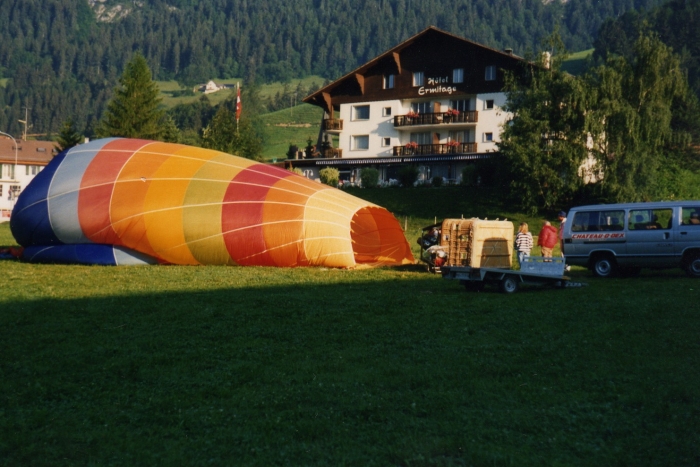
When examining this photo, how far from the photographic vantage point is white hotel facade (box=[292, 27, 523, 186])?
203 ft

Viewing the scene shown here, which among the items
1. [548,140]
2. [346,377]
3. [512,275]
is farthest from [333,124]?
[346,377]

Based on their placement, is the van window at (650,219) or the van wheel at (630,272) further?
the van wheel at (630,272)

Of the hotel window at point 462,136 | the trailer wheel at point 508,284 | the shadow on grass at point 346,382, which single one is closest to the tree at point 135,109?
the hotel window at point 462,136

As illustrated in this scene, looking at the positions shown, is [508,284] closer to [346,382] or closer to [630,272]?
[630,272]

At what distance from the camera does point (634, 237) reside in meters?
21.1

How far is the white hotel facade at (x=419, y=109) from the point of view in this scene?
6175 cm

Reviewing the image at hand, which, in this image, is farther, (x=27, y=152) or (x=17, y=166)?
(x=27, y=152)

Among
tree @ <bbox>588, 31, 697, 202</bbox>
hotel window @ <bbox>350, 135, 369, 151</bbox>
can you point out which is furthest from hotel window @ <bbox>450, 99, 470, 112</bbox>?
tree @ <bbox>588, 31, 697, 202</bbox>

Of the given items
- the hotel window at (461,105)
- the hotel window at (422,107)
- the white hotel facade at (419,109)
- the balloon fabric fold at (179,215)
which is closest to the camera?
the balloon fabric fold at (179,215)

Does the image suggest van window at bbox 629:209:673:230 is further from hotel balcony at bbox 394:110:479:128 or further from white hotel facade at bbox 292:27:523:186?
hotel balcony at bbox 394:110:479:128

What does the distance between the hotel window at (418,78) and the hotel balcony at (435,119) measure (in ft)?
8.30

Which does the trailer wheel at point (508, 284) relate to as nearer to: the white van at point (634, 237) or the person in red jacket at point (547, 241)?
the white van at point (634, 237)

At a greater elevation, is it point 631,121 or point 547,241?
point 631,121

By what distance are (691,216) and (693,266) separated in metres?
1.25
